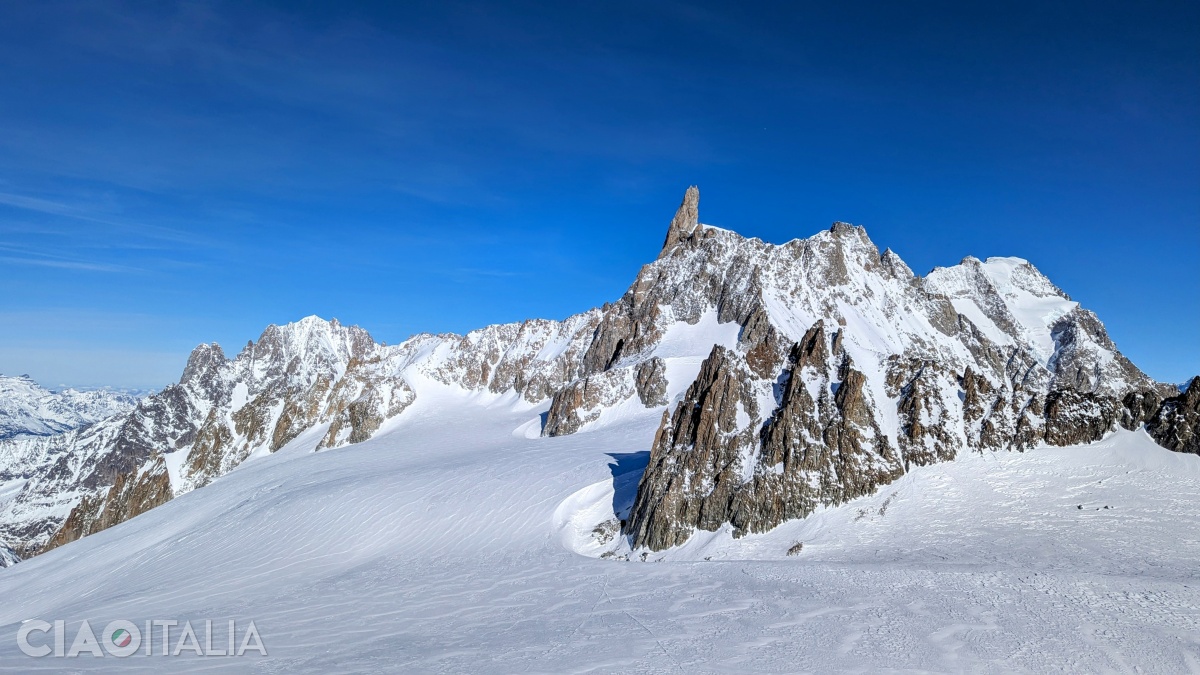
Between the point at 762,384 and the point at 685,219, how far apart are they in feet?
286

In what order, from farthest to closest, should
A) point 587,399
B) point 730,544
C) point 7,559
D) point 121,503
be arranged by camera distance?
point 7,559 < point 121,503 < point 587,399 < point 730,544

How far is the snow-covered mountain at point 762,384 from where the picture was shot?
114ft

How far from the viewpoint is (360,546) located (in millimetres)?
41844

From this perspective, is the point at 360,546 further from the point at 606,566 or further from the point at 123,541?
the point at 123,541

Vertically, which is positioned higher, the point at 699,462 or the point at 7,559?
the point at 699,462

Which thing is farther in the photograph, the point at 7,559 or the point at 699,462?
the point at 7,559

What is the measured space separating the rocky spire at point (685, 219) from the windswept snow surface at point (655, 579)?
2847 inches

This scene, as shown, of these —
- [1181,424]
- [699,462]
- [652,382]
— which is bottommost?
[699,462]

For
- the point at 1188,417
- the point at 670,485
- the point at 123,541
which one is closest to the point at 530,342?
the point at 123,541

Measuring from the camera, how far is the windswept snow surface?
19.8m

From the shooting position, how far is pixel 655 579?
29188 millimetres

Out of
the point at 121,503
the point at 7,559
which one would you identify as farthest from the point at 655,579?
the point at 7,559

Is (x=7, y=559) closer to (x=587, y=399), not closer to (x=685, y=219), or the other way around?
(x=587, y=399)

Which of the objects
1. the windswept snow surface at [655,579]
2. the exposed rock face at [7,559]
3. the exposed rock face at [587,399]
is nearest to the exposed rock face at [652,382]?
the exposed rock face at [587,399]
